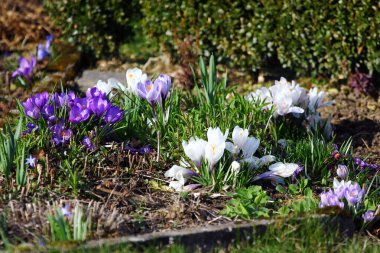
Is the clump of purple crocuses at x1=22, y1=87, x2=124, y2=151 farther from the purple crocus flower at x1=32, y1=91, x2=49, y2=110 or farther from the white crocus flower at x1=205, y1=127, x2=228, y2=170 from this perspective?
the white crocus flower at x1=205, y1=127, x2=228, y2=170


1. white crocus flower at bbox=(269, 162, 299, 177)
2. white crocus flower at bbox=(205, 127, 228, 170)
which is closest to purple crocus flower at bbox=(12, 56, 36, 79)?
white crocus flower at bbox=(205, 127, 228, 170)

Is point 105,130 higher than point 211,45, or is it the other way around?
point 211,45

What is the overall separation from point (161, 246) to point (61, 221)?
1.65 ft

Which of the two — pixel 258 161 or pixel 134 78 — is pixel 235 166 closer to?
pixel 258 161

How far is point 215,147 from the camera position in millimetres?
4199

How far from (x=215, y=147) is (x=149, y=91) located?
622mm

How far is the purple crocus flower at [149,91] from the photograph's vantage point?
14.9 feet

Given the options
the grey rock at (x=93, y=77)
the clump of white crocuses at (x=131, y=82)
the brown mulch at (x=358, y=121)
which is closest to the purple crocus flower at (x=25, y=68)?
the grey rock at (x=93, y=77)

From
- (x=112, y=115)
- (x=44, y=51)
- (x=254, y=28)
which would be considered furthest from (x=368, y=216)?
(x=44, y=51)

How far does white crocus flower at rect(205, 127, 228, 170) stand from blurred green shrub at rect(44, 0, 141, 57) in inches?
135

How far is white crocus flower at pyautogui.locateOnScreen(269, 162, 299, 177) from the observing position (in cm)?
440

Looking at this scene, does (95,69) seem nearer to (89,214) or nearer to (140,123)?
(140,123)

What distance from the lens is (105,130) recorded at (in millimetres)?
4570

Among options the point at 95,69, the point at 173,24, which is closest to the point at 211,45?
the point at 173,24
